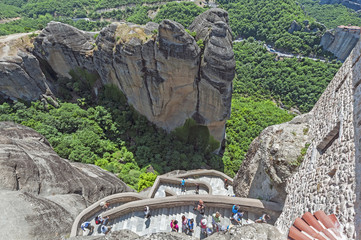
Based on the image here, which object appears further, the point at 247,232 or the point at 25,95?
the point at 25,95

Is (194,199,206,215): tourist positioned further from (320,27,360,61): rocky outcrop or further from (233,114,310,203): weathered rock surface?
(320,27,360,61): rocky outcrop

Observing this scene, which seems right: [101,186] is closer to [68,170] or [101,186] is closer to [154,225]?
[68,170]

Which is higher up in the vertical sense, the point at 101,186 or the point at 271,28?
the point at 101,186

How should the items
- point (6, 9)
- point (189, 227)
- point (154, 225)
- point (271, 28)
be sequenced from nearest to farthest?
1. point (189, 227)
2. point (154, 225)
3. point (271, 28)
4. point (6, 9)

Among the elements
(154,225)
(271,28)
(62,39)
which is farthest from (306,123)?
(271,28)

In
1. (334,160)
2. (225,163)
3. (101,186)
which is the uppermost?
(334,160)

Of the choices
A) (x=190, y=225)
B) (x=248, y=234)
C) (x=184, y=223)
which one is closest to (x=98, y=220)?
(x=184, y=223)

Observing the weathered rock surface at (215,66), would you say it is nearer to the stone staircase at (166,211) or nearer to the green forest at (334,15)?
the stone staircase at (166,211)

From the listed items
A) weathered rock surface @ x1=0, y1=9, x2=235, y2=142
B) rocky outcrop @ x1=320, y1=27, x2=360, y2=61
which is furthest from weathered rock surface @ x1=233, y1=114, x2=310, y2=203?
rocky outcrop @ x1=320, y1=27, x2=360, y2=61
